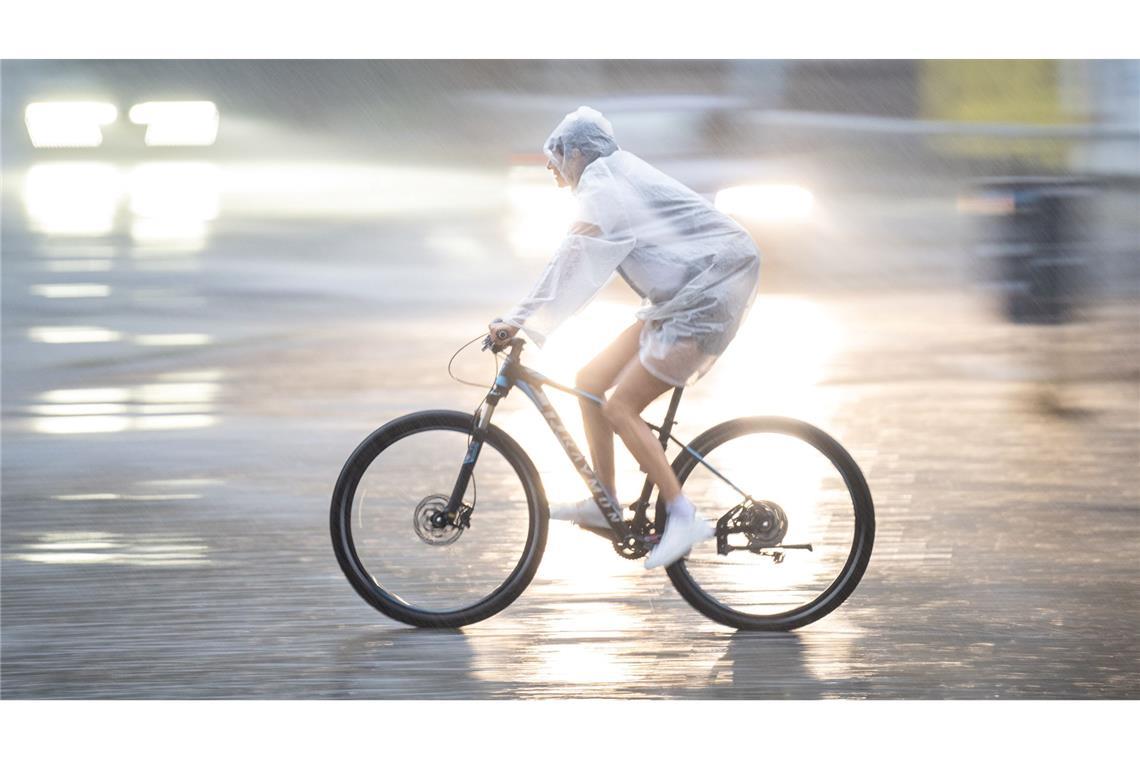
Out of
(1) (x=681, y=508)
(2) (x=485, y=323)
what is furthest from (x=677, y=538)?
(2) (x=485, y=323)

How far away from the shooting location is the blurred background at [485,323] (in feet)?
17.7

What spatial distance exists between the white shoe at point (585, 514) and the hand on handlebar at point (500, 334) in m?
0.64

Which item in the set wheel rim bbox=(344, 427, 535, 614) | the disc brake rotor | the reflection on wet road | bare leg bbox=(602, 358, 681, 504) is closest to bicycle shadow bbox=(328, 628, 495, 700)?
the reflection on wet road

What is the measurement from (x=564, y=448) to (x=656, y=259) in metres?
0.72

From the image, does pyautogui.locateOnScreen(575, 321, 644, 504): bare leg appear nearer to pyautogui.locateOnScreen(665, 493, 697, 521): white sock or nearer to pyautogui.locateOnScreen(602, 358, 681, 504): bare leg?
pyautogui.locateOnScreen(602, 358, 681, 504): bare leg

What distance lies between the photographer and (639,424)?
203 inches

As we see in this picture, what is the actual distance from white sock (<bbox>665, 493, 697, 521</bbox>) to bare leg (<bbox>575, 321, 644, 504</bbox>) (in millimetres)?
216

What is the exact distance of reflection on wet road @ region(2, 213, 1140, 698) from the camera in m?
5.02

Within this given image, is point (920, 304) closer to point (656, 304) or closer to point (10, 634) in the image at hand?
point (656, 304)

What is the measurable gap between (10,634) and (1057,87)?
38.1ft

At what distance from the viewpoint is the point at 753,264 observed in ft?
16.9

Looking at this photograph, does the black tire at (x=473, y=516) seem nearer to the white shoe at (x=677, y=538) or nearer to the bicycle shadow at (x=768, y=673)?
the white shoe at (x=677, y=538)

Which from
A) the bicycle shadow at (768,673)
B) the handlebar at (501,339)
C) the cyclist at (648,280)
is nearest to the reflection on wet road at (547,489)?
the bicycle shadow at (768,673)

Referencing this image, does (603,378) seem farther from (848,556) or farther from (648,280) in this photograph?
(848,556)
